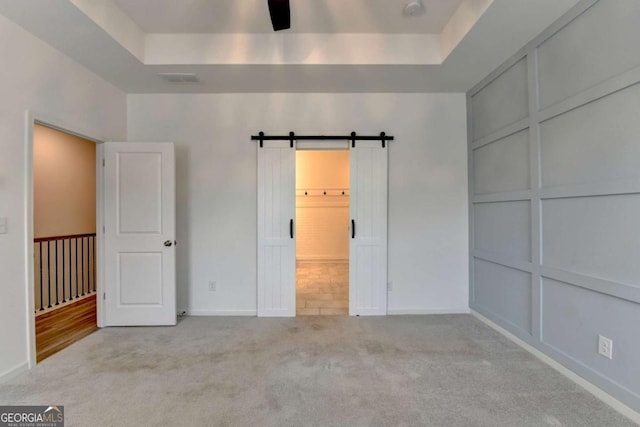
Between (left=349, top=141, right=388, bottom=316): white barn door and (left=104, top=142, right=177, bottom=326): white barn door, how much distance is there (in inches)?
80.7

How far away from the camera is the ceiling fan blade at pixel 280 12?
1.71m

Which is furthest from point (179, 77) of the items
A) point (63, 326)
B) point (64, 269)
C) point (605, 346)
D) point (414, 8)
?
point (605, 346)

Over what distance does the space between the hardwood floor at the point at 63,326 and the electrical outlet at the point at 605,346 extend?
168 inches

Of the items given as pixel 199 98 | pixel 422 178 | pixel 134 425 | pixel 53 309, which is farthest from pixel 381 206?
pixel 53 309

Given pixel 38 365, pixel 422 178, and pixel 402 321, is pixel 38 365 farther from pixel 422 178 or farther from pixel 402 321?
pixel 422 178

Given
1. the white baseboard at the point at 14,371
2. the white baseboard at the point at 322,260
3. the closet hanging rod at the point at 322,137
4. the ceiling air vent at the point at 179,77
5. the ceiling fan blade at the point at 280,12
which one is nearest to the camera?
the ceiling fan blade at the point at 280,12

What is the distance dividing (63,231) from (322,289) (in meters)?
3.85

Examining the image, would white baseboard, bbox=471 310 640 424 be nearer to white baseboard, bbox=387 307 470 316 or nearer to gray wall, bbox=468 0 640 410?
gray wall, bbox=468 0 640 410

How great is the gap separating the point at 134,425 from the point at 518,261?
3.18 m

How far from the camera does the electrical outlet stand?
→ 185 cm

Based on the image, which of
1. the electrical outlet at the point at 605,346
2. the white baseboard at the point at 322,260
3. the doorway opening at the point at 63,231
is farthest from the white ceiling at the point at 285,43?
the white baseboard at the point at 322,260

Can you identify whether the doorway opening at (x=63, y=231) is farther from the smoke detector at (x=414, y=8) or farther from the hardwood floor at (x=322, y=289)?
the smoke detector at (x=414, y=8)

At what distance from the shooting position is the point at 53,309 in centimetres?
365

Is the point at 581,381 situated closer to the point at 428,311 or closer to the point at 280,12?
the point at 428,311
